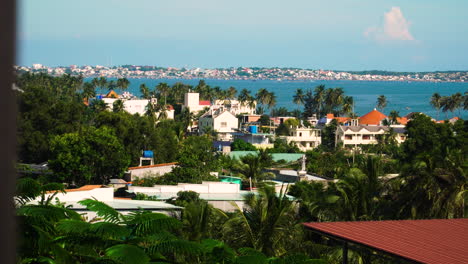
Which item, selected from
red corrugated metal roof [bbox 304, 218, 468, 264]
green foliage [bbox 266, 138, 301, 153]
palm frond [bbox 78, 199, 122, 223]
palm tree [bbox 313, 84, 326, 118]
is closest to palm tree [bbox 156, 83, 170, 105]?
palm tree [bbox 313, 84, 326, 118]

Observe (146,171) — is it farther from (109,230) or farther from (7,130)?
(7,130)

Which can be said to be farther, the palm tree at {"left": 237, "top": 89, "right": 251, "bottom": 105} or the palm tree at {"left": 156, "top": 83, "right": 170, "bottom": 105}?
the palm tree at {"left": 156, "top": 83, "right": 170, "bottom": 105}

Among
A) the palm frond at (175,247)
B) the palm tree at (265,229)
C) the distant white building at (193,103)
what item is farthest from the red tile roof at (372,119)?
the palm frond at (175,247)

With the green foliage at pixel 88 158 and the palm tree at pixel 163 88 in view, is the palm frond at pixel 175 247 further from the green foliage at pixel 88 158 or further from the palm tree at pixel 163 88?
the palm tree at pixel 163 88

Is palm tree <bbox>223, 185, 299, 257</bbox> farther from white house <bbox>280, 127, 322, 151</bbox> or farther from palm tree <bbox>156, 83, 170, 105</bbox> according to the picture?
palm tree <bbox>156, 83, 170, 105</bbox>

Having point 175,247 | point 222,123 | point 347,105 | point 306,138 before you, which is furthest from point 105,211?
point 347,105

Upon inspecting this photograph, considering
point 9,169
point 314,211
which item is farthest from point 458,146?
point 9,169

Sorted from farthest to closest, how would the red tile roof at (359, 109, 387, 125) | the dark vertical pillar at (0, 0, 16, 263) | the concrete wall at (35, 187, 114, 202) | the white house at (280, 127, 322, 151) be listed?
the red tile roof at (359, 109, 387, 125), the white house at (280, 127, 322, 151), the concrete wall at (35, 187, 114, 202), the dark vertical pillar at (0, 0, 16, 263)

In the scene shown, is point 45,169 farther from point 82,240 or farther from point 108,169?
point 82,240
